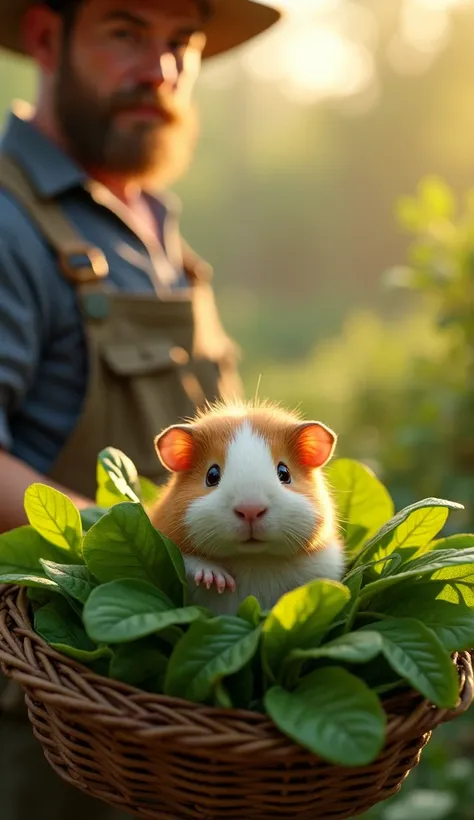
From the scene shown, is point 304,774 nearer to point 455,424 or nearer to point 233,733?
point 233,733

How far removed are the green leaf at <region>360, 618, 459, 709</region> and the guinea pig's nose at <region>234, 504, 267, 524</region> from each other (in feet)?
0.59

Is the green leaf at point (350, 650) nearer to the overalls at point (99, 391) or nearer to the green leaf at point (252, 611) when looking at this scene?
the green leaf at point (252, 611)

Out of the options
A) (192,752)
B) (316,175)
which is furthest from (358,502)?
(316,175)

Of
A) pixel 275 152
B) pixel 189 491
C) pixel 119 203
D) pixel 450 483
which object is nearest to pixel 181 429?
pixel 189 491

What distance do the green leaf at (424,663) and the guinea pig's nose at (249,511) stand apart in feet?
0.59

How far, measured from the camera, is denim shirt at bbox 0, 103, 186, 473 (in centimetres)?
154

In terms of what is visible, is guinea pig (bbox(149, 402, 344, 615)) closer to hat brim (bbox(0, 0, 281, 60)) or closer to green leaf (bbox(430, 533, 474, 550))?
green leaf (bbox(430, 533, 474, 550))

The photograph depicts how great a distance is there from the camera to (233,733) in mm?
832

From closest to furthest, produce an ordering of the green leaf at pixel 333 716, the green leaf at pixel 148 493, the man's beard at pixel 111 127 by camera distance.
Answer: the green leaf at pixel 333 716, the green leaf at pixel 148 493, the man's beard at pixel 111 127

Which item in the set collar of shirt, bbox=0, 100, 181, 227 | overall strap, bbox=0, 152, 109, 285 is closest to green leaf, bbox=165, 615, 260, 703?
overall strap, bbox=0, 152, 109, 285

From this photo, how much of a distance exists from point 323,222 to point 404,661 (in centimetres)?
758

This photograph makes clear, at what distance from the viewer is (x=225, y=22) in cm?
196

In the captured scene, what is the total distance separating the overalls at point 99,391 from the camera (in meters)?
1.56

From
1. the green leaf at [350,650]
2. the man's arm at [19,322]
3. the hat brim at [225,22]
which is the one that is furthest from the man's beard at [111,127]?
the green leaf at [350,650]
